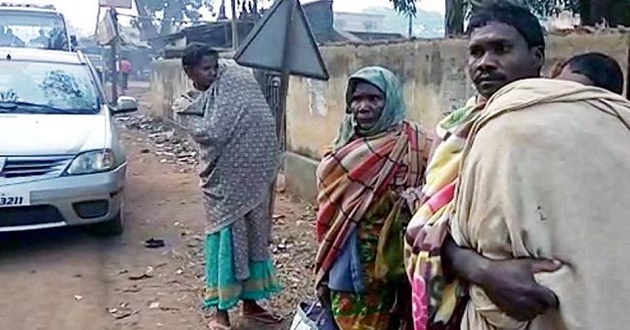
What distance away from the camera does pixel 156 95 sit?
18609 mm

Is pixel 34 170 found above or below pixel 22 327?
above

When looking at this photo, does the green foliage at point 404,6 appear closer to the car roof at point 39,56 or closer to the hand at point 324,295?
the car roof at point 39,56

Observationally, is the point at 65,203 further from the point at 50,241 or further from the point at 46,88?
the point at 46,88

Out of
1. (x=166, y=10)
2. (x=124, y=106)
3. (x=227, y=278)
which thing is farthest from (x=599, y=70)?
(x=166, y=10)

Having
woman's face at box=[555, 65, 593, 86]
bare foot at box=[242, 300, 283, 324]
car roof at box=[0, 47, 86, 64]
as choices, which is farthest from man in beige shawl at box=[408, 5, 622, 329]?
car roof at box=[0, 47, 86, 64]

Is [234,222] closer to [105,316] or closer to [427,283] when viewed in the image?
[105,316]

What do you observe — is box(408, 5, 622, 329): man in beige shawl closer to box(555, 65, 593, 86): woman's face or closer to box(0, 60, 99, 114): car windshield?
box(555, 65, 593, 86): woman's face

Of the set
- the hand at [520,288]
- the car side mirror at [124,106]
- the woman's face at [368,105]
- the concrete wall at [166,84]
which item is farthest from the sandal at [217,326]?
the concrete wall at [166,84]

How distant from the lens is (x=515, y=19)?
73.4 inches

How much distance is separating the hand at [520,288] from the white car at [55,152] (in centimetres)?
520

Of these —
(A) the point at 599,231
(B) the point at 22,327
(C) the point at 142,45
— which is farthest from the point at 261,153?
(C) the point at 142,45

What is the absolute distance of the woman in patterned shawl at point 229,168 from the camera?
4.43 m

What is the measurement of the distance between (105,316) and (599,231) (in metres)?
4.10

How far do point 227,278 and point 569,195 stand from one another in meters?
3.16
